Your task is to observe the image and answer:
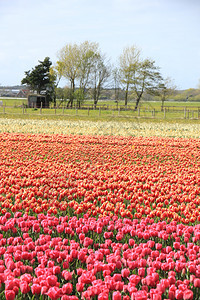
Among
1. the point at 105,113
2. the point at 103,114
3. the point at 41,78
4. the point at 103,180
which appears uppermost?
the point at 41,78

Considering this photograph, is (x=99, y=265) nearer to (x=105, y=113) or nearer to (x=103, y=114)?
(x=103, y=114)

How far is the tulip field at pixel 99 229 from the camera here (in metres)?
2.54

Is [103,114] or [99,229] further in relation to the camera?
[103,114]

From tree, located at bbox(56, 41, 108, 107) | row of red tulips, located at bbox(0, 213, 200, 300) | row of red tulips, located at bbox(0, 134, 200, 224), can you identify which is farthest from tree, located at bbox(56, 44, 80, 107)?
row of red tulips, located at bbox(0, 213, 200, 300)

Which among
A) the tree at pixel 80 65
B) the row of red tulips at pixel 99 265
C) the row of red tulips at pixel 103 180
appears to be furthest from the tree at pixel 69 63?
the row of red tulips at pixel 99 265

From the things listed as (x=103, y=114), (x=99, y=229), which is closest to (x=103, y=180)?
(x=99, y=229)

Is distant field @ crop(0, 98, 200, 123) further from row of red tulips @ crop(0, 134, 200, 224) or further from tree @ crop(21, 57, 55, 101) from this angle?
row of red tulips @ crop(0, 134, 200, 224)

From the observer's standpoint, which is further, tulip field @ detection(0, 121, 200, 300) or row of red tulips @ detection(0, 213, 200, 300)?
tulip field @ detection(0, 121, 200, 300)

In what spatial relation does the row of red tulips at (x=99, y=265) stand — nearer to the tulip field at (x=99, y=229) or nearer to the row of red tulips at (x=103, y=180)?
the tulip field at (x=99, y=229)

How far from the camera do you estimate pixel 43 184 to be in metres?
6.13

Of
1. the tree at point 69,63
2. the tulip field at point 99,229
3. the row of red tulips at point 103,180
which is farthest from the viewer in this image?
the tree at point 69,63

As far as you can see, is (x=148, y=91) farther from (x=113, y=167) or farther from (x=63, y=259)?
(x=63, y=259)

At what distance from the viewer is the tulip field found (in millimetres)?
2543

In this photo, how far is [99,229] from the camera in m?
3.66
